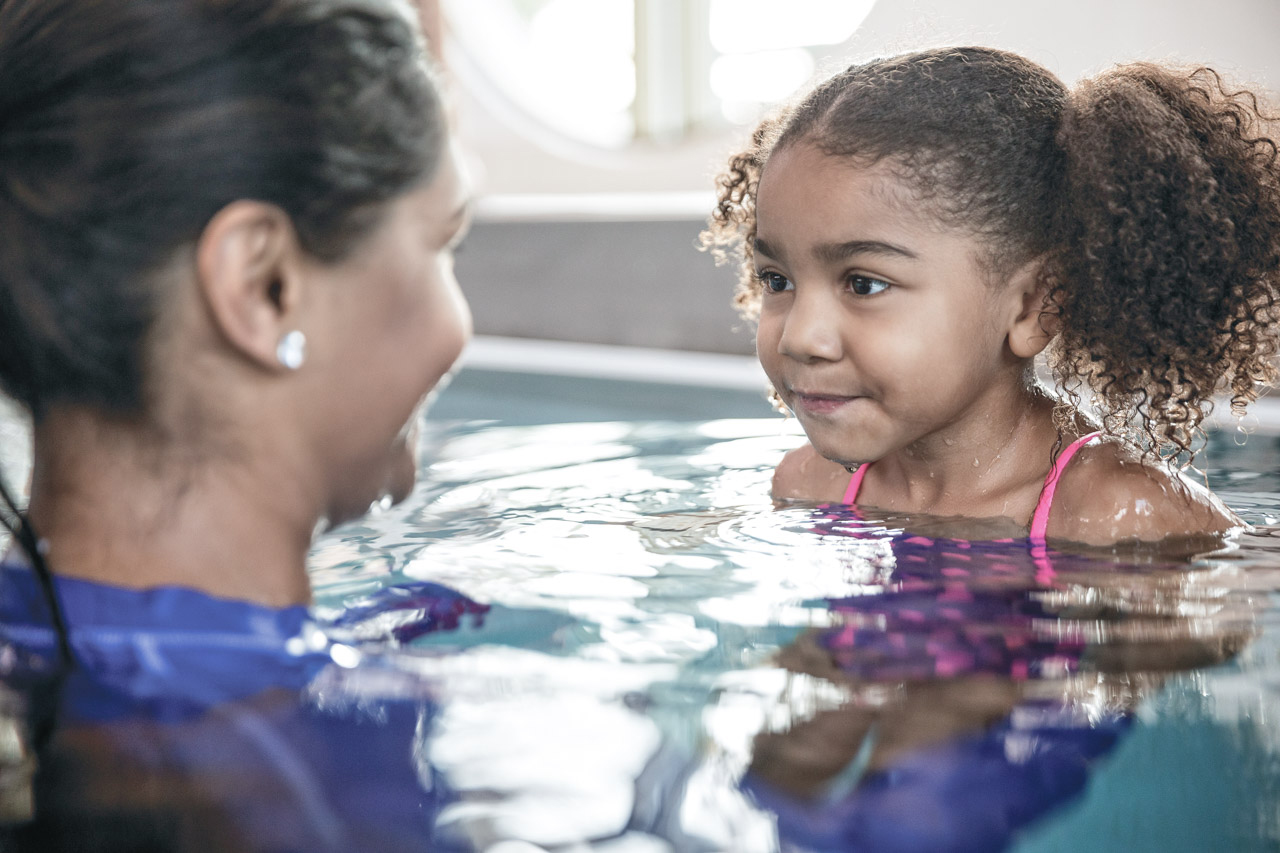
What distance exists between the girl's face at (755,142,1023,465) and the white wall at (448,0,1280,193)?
8.95 ft

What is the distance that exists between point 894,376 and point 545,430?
162 centimetres

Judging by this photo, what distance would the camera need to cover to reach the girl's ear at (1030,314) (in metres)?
2.12

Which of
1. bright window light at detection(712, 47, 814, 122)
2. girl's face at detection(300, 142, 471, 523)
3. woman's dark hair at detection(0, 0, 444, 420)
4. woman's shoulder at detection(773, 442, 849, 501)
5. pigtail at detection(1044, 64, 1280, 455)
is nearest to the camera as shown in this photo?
woman's dark hair at detection(0, 0, 444, 420)

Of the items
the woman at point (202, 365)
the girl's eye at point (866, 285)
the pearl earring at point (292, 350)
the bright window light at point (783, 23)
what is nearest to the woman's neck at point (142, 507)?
the woman at point (202, 365)

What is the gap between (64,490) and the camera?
45.4 inches

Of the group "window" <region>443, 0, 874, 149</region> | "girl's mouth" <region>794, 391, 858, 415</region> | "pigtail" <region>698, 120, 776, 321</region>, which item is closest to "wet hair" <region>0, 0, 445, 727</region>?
"girl's mouth" <region>794, 391, 858, 415</region>

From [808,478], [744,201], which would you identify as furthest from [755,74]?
[808,478]

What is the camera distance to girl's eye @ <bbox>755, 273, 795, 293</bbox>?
2127mm

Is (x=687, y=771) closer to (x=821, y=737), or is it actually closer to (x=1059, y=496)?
(x=821, y=737)

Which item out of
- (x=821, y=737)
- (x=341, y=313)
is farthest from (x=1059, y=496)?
(x=341, y=313)

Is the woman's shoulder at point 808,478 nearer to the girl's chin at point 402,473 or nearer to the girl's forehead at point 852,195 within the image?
the girl's forehead at point 852,195

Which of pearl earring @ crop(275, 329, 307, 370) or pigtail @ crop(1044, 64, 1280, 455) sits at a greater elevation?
pigtail @ crop(1044, 64, 1280, 455)

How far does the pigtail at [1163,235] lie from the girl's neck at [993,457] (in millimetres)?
123

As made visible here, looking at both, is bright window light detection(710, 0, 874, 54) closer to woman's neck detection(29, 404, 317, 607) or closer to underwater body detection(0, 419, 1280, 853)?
underwater body detection(0, 419, 1280, 853)
